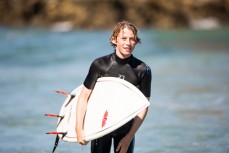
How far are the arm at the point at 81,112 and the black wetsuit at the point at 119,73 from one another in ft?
0.19

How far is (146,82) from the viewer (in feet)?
12.8

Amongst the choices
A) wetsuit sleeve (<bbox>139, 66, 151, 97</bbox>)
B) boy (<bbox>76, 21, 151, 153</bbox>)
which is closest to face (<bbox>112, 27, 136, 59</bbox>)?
boy (<bbox>76, 21, 151, 153</bbox>)

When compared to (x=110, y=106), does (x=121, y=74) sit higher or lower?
higher

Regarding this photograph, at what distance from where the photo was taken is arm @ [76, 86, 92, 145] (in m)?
3.84

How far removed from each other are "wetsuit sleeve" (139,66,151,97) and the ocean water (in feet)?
6.81

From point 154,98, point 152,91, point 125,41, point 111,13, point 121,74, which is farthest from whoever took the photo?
point 111,13

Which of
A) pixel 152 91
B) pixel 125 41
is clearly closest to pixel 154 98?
pixel 152 91

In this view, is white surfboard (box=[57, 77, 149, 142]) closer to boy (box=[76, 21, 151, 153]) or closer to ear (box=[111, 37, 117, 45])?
boy (box=[76, 21, 151, 153])

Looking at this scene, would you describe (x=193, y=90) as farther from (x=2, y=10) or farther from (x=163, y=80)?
(x=2, y=10)

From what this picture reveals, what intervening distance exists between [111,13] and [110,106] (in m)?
36.0

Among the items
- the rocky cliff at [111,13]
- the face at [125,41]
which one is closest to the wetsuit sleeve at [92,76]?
the face at [125,41]

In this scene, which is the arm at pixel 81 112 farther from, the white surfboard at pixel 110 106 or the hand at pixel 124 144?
the hand at pixel 124 144

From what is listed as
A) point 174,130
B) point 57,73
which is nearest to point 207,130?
point 174,130

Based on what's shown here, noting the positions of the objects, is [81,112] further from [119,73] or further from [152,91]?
[152,91]
